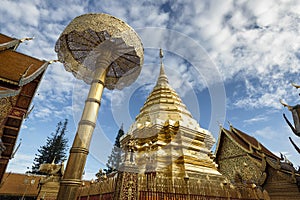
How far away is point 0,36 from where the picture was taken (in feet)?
25.7

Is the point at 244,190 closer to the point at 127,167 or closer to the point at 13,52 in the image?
the point at 127,167

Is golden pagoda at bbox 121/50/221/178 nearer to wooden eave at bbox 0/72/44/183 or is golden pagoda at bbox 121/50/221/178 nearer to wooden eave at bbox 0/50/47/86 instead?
wooden eave at bbox 0/72/44/183

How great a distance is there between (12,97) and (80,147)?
529 centimetres

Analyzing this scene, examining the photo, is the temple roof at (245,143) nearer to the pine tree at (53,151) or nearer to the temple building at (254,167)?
the temple building at (254,167)

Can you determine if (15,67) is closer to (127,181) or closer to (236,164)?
(127,181)

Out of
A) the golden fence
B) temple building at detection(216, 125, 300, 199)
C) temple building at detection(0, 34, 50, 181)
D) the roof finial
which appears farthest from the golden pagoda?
temple building at detection(0, 34, 50, 181)

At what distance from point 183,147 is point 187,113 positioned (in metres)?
2.31

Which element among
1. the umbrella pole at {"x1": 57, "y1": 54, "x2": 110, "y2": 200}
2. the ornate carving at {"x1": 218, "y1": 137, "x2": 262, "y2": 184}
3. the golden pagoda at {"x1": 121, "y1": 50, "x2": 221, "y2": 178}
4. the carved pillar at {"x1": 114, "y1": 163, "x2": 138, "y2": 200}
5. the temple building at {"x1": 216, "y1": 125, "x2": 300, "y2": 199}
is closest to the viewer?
the umbrella pole at {"x1": 57, "y1": 54, "x2": 110, "y2": 200}

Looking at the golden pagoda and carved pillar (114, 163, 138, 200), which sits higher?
the golden pagoda

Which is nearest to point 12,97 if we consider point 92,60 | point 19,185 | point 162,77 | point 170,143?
point 92,60

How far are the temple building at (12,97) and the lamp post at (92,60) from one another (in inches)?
92.0

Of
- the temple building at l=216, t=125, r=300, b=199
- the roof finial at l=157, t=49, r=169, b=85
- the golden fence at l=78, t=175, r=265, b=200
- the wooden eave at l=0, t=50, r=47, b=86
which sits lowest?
the golden fence at l=78, t=175, r=265, b=200

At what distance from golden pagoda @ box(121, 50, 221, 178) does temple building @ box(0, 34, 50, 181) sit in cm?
362

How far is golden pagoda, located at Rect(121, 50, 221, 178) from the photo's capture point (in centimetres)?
534
